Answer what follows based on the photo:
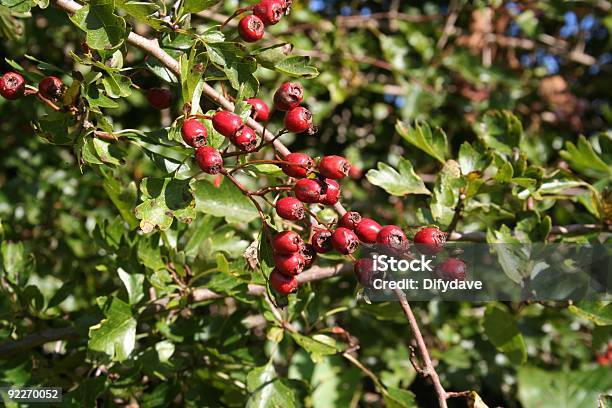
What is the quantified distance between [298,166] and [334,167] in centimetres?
7

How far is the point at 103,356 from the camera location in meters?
1.38

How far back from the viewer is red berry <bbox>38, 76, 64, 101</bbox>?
1.14 m

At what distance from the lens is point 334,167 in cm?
104

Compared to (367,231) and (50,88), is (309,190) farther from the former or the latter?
(50,88)

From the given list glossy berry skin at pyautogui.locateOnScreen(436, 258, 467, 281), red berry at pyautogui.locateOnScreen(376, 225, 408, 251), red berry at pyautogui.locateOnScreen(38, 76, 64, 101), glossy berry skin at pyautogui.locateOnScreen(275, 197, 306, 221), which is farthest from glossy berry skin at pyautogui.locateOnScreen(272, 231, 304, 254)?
red berry at pyautogui.locateOnScreen(38, 76, 64, 101)

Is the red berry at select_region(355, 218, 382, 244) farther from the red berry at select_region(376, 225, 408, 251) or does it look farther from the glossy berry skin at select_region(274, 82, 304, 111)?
the glossy berry skin at select_region(274, 82, 304, 111)

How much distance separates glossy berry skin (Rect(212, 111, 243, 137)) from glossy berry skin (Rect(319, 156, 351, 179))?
0.53 feet

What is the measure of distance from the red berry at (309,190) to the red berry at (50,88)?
0.50m

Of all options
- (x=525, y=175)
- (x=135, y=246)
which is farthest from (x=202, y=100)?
(x=525, y=175)

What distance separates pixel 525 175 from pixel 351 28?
60.4 inches

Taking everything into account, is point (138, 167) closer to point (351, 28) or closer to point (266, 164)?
point (351, 28)

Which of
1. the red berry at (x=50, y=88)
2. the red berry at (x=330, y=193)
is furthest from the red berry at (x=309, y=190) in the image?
the red berry at (x=50, y=88)

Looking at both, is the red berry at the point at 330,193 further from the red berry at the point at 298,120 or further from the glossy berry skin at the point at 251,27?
the glossy berry skin at the point at 251,27

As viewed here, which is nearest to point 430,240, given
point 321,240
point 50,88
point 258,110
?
point 321,240
